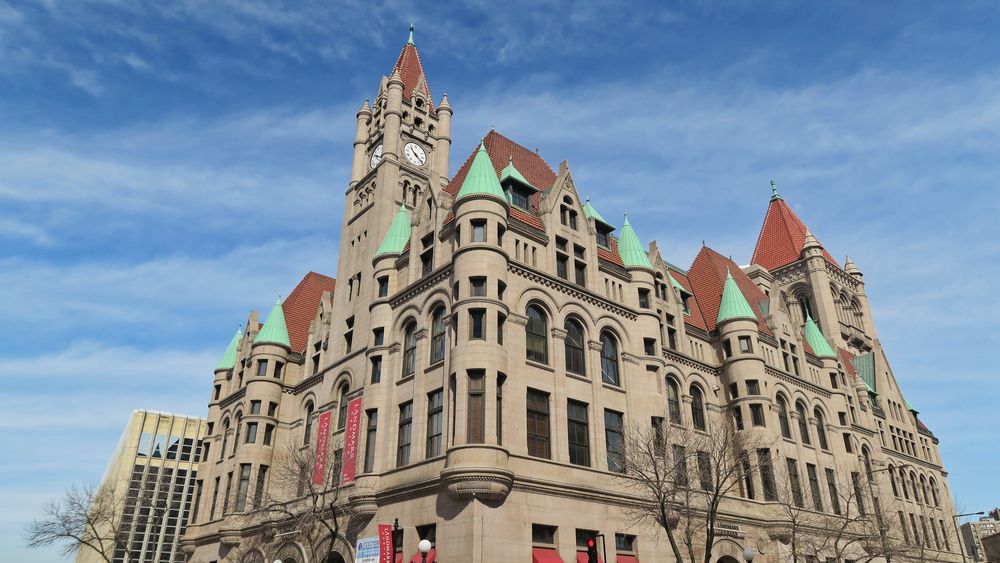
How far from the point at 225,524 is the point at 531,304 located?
27.5m

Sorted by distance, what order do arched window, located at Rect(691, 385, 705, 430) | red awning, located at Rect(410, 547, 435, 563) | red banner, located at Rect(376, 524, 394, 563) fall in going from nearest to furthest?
red awning, located at Rect(410, 547, 435, 563) < red banner, located at Rect(376, 524, 394, 563) < arched window, located at Rect(691, 385, 705, 430)

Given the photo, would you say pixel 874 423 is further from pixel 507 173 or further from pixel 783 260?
pixel 507 173

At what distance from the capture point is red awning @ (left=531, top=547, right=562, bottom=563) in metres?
31.1

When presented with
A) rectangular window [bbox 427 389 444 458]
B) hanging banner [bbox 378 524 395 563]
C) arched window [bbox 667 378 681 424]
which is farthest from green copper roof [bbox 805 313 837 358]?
hanging banner [bbox 378 524 395 563]

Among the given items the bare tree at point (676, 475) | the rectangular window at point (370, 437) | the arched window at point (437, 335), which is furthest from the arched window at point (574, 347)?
the rectangular window at point (370, 437)

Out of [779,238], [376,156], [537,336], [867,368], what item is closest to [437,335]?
[537,336]

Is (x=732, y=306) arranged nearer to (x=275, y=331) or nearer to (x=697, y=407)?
(x=697, y=407)

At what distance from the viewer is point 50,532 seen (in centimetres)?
5050

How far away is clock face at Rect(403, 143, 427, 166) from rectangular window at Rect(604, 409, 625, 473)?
29.0 m

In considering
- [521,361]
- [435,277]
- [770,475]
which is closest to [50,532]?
[435,277]

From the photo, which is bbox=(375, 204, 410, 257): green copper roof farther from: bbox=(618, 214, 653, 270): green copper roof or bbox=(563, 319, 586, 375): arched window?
bbox=(618, 214, 653, 270): green copper roof

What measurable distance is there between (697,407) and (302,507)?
25994 mm

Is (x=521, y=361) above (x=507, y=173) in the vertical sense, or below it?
below

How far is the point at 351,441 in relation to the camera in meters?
40.8
